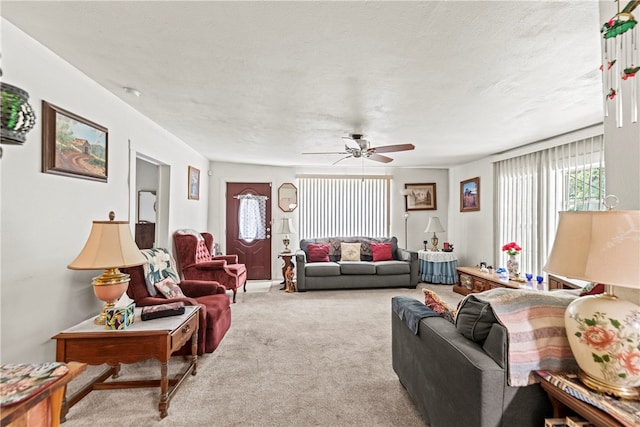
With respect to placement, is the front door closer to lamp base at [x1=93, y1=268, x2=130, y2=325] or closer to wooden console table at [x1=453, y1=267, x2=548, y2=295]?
wooden console table at [x1=453, y1=267, x2=548, y2=295]

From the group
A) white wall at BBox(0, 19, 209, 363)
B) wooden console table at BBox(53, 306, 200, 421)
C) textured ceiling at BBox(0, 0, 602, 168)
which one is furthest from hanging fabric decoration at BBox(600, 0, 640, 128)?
white wall at BBox(0, 19, 209, 363)

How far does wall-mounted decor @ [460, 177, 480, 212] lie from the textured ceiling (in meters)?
2.28

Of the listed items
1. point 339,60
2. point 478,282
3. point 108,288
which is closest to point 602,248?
point 339,60

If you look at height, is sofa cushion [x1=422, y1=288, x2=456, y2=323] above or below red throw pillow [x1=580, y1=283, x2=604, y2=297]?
below

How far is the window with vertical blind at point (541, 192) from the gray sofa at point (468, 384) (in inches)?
125

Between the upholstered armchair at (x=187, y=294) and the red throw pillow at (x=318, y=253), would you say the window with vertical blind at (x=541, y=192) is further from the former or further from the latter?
the upholstered armchair at (x=187, y=294)

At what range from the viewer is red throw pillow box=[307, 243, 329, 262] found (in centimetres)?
594

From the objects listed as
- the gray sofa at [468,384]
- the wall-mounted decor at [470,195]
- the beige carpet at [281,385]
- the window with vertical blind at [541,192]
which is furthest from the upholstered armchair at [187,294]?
the wall-mounted decor at [470,195]

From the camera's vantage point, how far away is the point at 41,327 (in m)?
2.03

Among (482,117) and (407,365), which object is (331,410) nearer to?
(407,365)

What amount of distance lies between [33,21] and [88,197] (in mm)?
1248

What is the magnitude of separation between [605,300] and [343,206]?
574 cm

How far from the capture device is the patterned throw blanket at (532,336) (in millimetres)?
1358

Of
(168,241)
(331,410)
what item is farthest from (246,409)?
(168,241)
